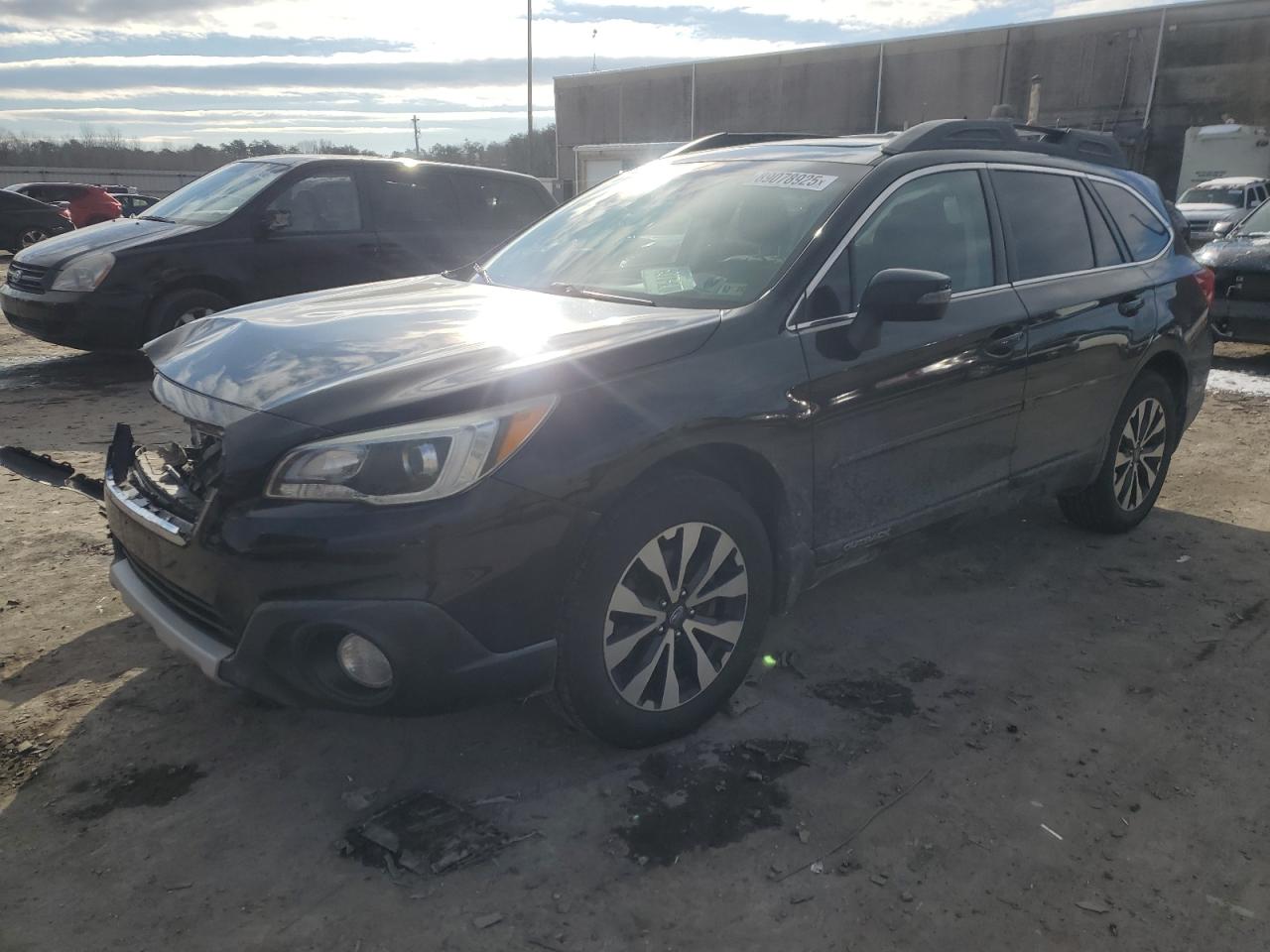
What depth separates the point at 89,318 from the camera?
7246 millimetres

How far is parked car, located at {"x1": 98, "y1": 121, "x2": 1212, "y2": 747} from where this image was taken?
2363 mm

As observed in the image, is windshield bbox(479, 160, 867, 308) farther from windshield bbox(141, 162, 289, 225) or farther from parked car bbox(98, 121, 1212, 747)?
windshield bbox(141, 162, 289, 225)

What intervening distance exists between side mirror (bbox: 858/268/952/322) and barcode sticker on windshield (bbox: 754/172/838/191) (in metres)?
0.48

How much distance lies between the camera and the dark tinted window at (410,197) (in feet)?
26.5

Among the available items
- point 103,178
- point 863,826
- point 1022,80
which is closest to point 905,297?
point 863,826

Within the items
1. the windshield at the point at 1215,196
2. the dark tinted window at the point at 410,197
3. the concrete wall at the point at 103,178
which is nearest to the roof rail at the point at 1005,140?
the dark tinted window at the point at 410,197

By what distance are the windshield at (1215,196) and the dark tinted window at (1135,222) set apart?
18270mm

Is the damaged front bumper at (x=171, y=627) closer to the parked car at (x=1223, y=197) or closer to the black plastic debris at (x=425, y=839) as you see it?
the black plastic debris at (x=425, y=839)

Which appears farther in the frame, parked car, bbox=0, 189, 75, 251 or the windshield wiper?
parked car, bbox=0, 189, 75, 251

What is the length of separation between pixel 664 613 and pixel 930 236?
178 cm

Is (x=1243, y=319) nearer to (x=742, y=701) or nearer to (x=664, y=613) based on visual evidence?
(x=742, y=701)

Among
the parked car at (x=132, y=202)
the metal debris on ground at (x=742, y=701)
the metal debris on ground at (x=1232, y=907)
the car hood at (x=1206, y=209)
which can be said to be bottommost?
the metal debris on ground at (x=742, y=701)

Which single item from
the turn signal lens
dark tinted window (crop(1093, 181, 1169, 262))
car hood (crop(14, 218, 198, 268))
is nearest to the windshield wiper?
the turn signal lens

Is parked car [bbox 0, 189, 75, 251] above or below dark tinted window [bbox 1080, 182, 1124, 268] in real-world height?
below
